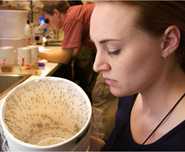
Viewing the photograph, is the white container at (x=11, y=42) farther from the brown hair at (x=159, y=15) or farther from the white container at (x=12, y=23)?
the brown hair at (x=159, y=15)

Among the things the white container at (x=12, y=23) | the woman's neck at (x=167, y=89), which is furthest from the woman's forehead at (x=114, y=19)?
the white container at (x=12, y=23)

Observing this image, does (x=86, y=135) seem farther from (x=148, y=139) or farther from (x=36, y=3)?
(x=36, y=3)

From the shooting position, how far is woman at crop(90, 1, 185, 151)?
1.97 ft

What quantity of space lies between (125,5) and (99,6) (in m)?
0.07

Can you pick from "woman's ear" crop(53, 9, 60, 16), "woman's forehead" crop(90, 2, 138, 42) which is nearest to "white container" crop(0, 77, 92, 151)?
"woman's forehead" crop(90, 2, 138, 42)

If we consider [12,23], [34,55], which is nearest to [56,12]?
[12,23]

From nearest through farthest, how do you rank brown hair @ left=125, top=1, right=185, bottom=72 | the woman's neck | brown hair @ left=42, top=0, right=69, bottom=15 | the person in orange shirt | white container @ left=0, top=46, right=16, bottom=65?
brown hair @ left=125, top=1, right=185, bottom=72 < the woman's neck < white container @ left=0, top=46, right=16, bottom=65 < the person in orange shirt < brown hair @ left=42, top=0, right=69, bottom=15

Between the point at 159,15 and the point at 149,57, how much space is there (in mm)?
98

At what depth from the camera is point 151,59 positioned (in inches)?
25.0

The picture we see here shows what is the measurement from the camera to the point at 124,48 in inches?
24.3

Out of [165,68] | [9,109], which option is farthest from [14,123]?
[165,68]

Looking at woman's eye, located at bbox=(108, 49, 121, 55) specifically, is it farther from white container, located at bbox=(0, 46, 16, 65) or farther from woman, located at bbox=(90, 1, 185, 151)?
white container, located at bbox=(0, 46, 16, 65)

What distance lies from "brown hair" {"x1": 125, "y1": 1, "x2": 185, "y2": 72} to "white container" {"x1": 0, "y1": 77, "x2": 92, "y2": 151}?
291mm

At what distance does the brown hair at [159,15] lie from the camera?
0.59 meters
